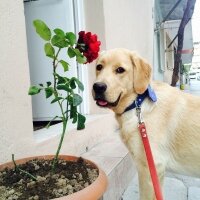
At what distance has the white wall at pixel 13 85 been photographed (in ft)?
7.51

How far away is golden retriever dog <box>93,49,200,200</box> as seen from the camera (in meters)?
2.35

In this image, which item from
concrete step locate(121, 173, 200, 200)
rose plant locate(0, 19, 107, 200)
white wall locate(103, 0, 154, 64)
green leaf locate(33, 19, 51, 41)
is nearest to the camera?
rose plant locate(0, 19, 107, 200)

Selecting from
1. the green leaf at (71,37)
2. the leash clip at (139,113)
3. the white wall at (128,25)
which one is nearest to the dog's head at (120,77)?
the leash clip at (139,113)

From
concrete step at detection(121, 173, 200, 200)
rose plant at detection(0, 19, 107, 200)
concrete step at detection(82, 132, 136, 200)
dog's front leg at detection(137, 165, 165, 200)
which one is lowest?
concrete step at detection(121, 173, 200, 200)

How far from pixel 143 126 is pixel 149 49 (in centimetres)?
688

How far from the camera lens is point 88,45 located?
5.98 feet

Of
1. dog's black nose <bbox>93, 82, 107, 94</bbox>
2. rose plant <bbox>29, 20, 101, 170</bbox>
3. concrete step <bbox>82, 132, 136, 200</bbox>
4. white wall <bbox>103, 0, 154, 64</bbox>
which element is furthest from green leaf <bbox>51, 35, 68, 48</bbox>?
white wall <bbox>103, 0, 154, 64</bbox>

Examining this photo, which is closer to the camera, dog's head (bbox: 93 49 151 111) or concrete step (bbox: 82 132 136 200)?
dog's head (bbox: 93 49 151 111)

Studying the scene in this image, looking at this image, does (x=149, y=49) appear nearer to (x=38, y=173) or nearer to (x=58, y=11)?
(x=58, y=11)

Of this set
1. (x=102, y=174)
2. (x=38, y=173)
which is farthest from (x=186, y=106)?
(x=38, y=173)

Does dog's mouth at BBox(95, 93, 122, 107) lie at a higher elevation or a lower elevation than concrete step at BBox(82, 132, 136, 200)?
higher

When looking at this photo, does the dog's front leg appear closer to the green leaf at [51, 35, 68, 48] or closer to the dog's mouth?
the dog's mouth

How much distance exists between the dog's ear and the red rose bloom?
614mm

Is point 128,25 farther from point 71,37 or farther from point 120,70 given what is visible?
point 71,37
